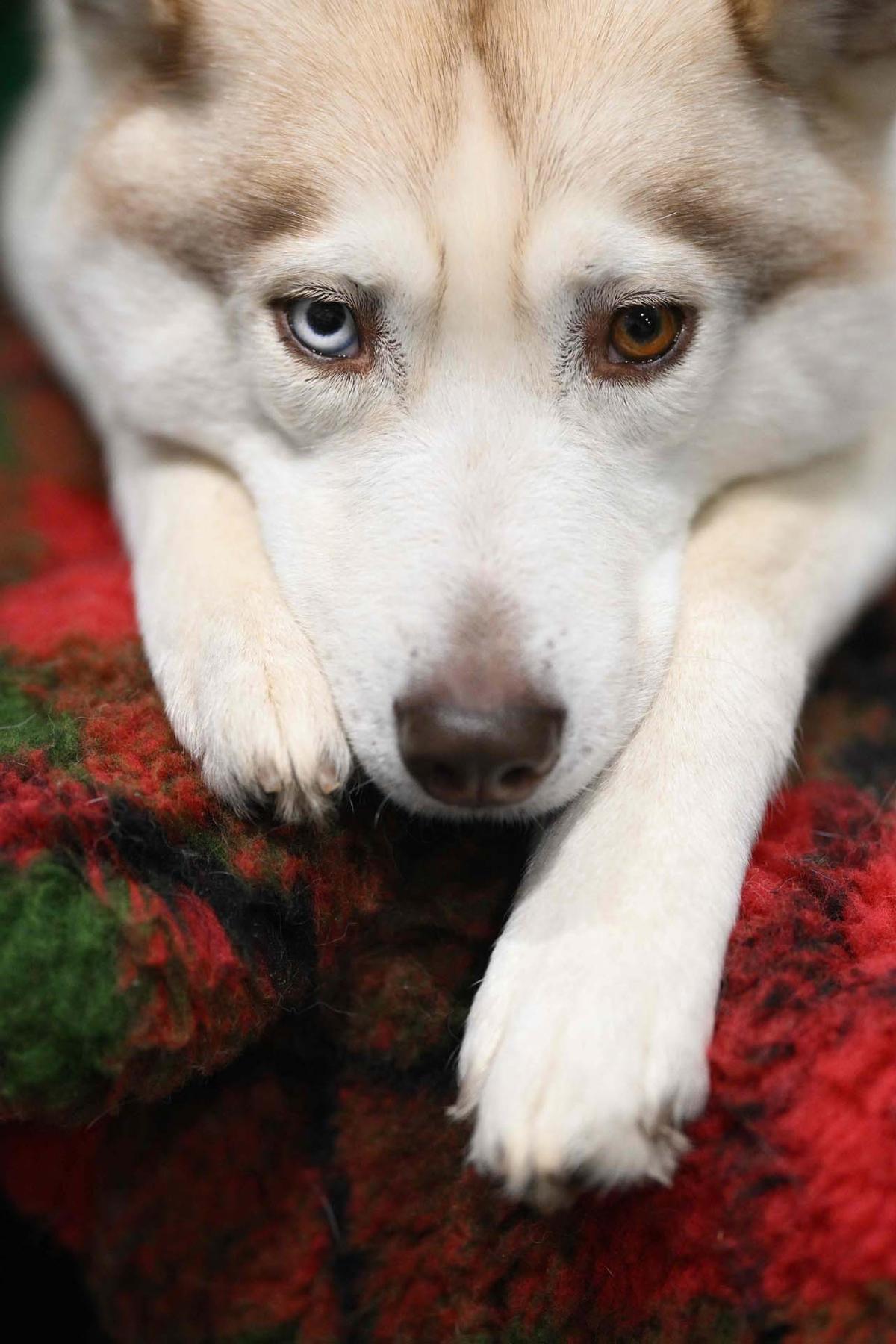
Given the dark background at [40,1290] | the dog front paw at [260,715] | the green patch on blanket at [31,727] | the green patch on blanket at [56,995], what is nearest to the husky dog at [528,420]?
the dog front paw at [260,715]

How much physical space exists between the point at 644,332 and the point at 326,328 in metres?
0.44

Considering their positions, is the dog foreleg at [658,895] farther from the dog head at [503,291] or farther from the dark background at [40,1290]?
the dark background at [40,1290]

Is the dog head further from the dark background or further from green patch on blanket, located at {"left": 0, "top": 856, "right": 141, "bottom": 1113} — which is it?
the dark background

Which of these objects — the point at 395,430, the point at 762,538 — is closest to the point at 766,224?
the point at 762,538

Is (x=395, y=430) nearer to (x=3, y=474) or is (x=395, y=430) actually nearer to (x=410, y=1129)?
(x=410, y=1129)

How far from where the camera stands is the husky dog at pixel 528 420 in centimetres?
144

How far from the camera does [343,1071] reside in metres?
1.62

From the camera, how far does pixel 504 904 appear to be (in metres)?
1.63

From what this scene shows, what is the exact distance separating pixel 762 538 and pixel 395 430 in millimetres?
597

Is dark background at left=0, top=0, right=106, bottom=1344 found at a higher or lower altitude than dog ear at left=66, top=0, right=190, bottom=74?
lower

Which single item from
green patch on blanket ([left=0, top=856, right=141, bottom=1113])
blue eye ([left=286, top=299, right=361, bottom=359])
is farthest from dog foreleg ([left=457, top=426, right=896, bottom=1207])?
blue eye ([left=286, top=299, right=361, bottom=359])

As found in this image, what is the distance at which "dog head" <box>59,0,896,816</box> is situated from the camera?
1.54 meters

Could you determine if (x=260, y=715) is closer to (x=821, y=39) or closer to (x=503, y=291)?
(x=503, y=291)

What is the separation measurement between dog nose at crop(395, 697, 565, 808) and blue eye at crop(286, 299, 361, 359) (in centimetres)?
54
